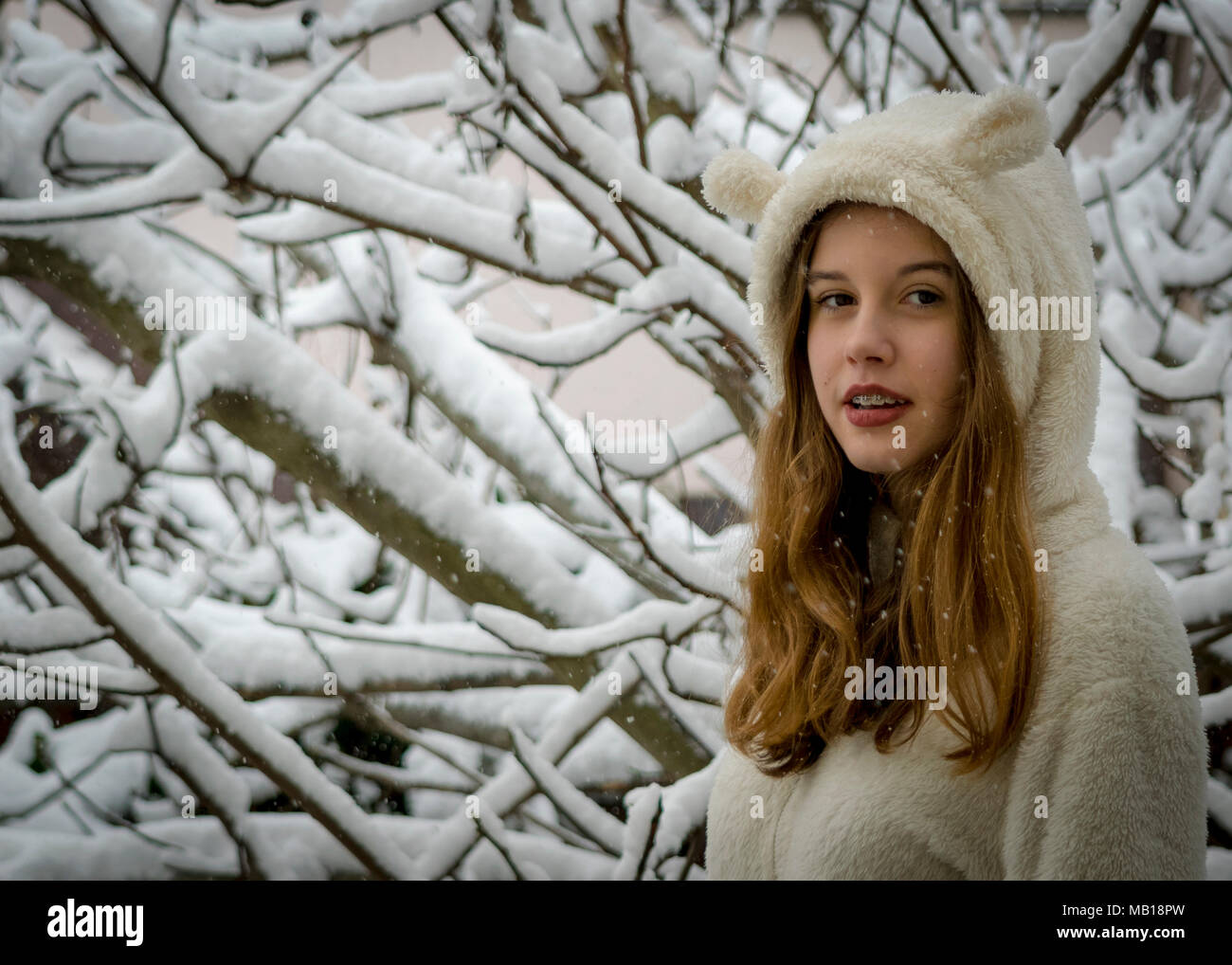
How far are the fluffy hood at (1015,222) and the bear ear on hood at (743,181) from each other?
→ 9 cm

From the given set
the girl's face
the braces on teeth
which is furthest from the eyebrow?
the braces on teeth

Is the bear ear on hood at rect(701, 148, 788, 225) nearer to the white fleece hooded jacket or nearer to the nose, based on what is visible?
the white fleece hooded jacket

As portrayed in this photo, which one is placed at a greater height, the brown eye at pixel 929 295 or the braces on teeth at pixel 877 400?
the brown eye at pixel 929 295

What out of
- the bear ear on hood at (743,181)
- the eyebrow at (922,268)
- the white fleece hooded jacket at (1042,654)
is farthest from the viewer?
the bear ear on hood at (743,181)

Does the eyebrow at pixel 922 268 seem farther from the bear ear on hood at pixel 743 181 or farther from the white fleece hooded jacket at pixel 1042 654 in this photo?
the bear ear on hood at pixel 743 181

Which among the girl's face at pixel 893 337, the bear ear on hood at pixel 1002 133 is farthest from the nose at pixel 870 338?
the bear ear on hood at pixel 1002 133

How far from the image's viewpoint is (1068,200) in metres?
0.84

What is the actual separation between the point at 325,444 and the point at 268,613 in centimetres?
29

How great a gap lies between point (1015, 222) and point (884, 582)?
36cm

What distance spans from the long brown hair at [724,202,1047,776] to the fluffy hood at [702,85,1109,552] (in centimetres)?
3

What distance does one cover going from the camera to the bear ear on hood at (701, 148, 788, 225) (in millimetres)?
955

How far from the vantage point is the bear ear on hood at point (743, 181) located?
3.13ft
